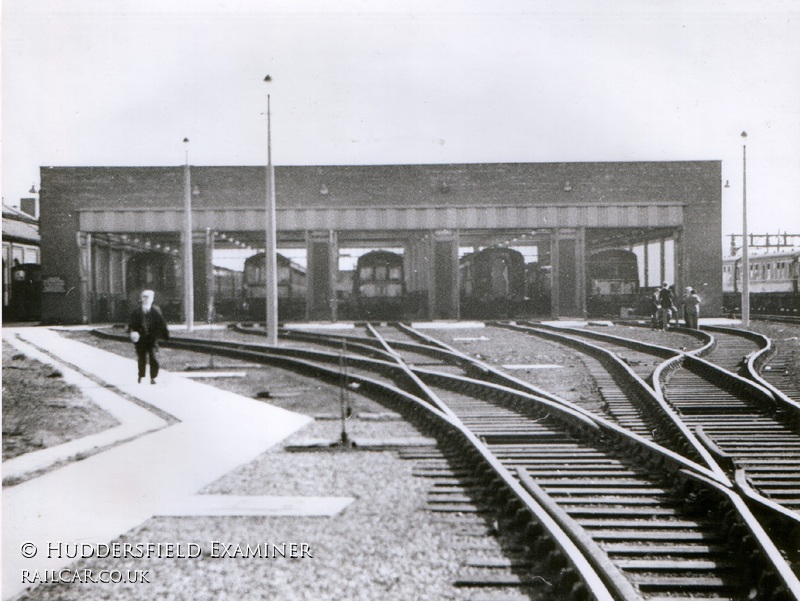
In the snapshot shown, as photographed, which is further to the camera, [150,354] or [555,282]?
[555,282]

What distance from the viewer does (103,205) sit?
72.1ft

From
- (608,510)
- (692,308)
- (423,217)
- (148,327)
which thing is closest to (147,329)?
(148,327)

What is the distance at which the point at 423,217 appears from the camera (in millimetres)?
26969

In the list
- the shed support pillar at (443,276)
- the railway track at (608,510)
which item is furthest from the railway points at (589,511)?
the shed support pillar at (443,276)

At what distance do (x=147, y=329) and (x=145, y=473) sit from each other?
1.76 meters

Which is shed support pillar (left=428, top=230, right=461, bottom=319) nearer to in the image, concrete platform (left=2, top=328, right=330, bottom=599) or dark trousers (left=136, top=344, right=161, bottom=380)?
concrete platform (left=2, top=328, right=330, bottom=599)

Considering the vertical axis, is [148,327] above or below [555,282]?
below

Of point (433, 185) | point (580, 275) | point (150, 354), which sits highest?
point (433, 185)

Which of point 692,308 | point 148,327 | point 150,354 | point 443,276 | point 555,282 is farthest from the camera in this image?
point 443,276

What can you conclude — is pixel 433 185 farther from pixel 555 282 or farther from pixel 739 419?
pixel 739 419

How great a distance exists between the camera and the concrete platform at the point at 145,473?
4.27 metres

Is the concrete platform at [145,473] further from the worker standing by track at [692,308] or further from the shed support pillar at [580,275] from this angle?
the shed support pillar at [580,275]

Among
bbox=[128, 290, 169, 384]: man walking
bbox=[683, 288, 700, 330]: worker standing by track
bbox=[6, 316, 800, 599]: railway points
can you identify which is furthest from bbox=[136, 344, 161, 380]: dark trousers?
bbox=[683, 288, 700, 330]: worker standing by track

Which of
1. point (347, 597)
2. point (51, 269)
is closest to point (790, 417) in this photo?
point (347, 597)
